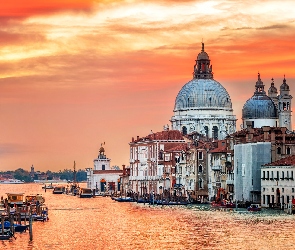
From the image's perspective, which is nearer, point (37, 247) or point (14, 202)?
point (37, 247)

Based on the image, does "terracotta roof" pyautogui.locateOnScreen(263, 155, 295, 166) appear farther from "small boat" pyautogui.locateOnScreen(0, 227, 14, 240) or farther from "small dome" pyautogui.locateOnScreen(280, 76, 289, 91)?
"small dome" pyautogui.locateOnScreen(280, 76, 289, 91)

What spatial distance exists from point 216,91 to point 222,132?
4.49 metres

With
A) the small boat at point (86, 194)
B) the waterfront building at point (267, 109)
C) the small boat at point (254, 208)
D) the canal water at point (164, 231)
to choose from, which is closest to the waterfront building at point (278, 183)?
the small boat at point (254, 208)

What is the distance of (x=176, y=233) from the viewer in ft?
159

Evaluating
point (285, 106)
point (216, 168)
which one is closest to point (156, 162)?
point (285, 106)

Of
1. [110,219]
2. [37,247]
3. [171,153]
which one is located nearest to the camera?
[37,247]

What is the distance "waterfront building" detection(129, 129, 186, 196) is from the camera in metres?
92.2

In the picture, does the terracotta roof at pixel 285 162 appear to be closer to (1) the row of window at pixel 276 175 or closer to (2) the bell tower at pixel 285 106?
(1) the row of window at pixel 276 175

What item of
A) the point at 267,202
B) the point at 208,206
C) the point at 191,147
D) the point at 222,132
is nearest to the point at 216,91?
the point at 222,132

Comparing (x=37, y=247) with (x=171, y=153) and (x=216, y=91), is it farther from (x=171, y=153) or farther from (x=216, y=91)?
(x=216, y=91)

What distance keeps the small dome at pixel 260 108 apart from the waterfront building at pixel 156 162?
22.1 feet

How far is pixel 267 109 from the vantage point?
327 feet

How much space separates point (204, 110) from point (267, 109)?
Answer: 38.4 ft

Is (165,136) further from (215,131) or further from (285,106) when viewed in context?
(215,131)
